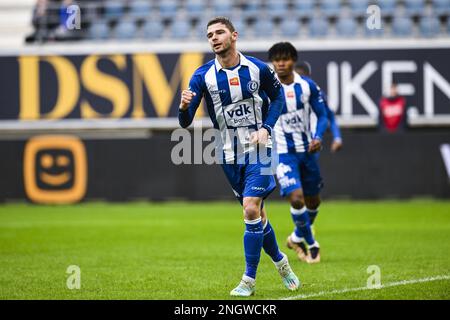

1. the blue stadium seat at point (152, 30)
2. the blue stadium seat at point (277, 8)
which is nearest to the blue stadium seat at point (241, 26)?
the blue stadium seat at point (277, 8)

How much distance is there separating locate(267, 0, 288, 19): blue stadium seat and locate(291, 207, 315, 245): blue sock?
38.9ft

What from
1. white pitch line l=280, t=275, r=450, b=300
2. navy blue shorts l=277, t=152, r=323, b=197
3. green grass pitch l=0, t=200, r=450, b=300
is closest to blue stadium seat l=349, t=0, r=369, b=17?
green grass pitch l=0, t=200, r=450, b=300

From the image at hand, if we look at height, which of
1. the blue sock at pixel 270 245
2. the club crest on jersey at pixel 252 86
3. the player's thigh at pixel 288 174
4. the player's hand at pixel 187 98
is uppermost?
the club crest on jersey at pixel 252 86

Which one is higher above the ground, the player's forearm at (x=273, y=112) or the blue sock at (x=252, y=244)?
the player's forearm at (x=273, y=112)

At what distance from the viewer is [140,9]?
71.3 feet

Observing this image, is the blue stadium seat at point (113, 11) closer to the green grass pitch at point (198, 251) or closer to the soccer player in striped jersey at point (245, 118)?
the green grass pitch at point (198, 251)

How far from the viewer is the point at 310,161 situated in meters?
10.4

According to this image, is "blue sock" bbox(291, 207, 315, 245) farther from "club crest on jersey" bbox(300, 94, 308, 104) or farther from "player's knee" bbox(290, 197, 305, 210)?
"club crest on jersey" bbox(300, 94, 308, 104)

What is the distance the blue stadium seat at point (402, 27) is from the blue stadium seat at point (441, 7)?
2.22 feet

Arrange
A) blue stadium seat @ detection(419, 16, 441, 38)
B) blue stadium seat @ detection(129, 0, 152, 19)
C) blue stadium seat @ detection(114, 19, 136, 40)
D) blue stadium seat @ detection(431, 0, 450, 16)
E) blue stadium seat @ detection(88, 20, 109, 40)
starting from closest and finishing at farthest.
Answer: blue stadium seat @ detection(419, 16, 441, 38) < blue stadium seat @ detection(431, 0, 450, 16) < blue stadium seat @ detection(114, 19, 136, 40) < blue stadium seat @ detection(88, 20, 109, 40) < blue stadium seat @ detection(129, 0, 152, 19)

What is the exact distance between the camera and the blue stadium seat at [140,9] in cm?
2166

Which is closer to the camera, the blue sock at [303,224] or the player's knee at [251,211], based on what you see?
the player's knee at [251,211]

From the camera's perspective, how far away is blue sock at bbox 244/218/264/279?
24.1 ft
